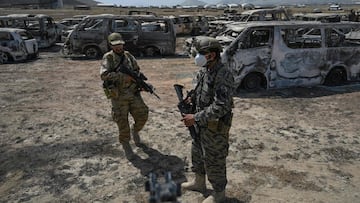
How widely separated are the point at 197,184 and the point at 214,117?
1134mm

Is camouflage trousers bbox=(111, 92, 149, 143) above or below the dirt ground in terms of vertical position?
above

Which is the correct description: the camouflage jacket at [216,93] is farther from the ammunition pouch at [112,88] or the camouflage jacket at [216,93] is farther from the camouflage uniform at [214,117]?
the ammunition pouch at [112,88]

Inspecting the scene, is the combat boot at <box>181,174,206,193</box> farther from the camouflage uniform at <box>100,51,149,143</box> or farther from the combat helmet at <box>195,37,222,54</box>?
the combat helmet at <box>195,37,222,54</box>

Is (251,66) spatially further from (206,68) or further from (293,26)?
(206,68)

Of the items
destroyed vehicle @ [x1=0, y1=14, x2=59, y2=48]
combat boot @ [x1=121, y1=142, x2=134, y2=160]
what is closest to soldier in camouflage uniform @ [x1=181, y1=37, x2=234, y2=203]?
combat boot @ [x1=121, y1=142, x2=134, y2=160]

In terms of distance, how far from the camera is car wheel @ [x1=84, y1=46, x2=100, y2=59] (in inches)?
568

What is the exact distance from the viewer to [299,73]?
9.05 meters

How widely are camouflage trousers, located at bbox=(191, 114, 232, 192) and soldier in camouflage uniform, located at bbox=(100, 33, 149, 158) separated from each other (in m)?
1.48

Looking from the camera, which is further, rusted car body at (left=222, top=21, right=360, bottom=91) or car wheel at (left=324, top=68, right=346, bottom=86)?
car wheel at (left=324, top=68, right=346, bottom=86)

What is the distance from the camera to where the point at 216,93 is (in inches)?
136

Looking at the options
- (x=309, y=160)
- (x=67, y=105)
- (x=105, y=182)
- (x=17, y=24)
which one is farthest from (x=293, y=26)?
(x=17, y=24)

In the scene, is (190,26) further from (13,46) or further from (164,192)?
(164,192)

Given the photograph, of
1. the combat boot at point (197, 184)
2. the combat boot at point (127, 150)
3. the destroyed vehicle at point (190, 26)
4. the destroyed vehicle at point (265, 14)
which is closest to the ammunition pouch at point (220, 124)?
the combat boot at point (197, 184)

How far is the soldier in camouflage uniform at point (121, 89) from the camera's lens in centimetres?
487
